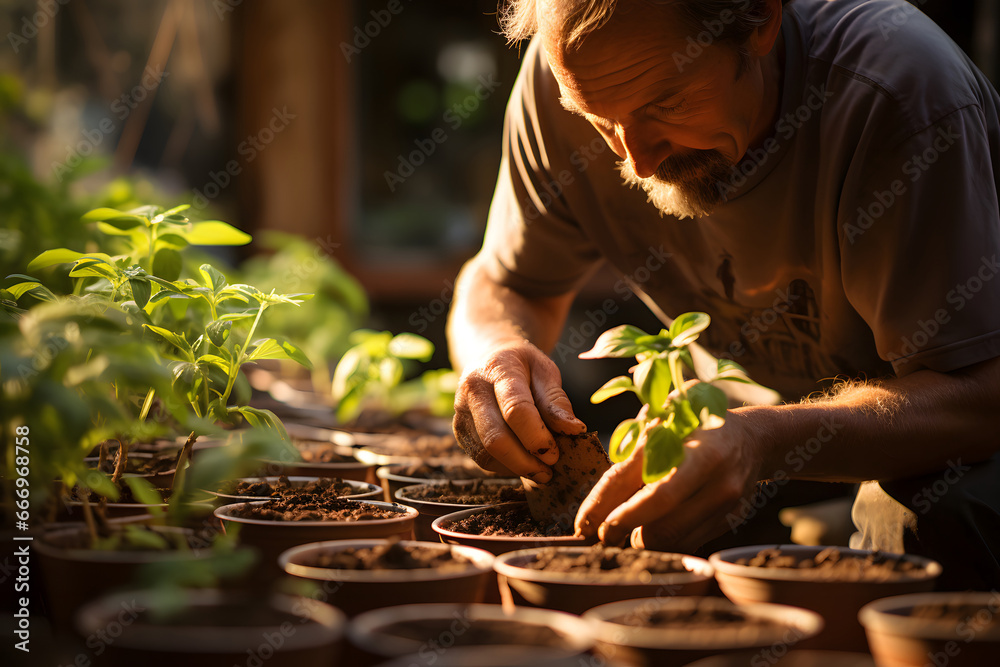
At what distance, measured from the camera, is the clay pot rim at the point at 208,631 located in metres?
0.59

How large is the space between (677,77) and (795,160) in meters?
0.30

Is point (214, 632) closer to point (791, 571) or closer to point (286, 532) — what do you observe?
point (286, 532)

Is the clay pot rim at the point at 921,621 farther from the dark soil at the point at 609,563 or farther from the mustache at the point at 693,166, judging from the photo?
the mustache at the point at 693,166

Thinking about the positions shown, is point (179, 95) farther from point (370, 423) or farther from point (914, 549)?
point (914, 549)

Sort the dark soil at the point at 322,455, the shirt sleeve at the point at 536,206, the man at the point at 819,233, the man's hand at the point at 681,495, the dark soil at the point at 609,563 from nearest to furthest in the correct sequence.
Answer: the dark soil at the point at 609,563 → the man's hand at the point at 681,495 → the man at the point at 819,233 → the dark soil at the point at 322,455 → the shirt sleeve at the point at 536,206

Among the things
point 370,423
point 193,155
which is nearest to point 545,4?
point 370,423

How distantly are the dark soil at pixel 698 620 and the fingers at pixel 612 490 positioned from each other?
281 millimetres

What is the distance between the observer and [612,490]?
3.28 feet

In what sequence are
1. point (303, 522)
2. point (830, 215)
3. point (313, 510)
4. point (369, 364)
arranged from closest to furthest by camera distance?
point (303, 522), point (313, 510), point (830, 215), point (369, 364)

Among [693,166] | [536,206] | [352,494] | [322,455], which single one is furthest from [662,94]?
[322,455]

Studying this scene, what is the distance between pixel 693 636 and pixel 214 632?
1.21 ft

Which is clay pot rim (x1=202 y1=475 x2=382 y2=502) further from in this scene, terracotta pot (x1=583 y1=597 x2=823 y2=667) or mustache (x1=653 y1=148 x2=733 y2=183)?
mustache (x1=653 y1=148 x2=733 y2=183)

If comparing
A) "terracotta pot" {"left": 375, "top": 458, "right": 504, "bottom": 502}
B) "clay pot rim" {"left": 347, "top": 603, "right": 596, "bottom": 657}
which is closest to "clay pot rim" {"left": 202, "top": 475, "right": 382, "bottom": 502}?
"terracotta pot" {"left": 375, "top": 458, "right": 504, "bottom": 502}

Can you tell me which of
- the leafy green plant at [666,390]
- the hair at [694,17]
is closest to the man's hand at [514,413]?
the leafy green plant at [666,390]
